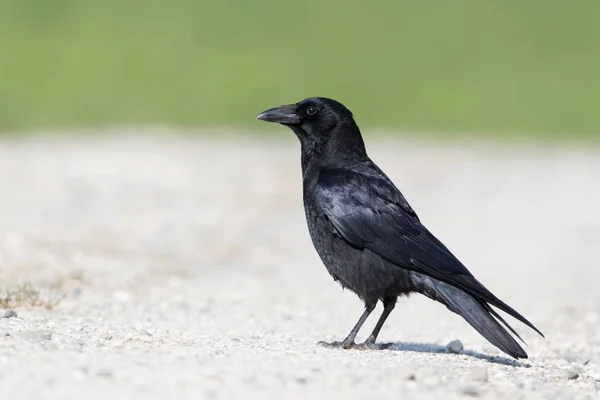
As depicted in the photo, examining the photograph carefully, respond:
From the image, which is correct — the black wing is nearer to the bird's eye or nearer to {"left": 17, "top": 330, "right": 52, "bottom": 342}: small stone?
the bird's eye

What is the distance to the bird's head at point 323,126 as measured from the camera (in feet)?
26.3

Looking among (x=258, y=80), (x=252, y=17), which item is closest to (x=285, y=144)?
(x=258, y=80)

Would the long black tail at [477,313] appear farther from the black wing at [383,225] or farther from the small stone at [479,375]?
the small stone at [479,375]

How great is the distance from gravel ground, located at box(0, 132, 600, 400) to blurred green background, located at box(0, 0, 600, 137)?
7.63 metres

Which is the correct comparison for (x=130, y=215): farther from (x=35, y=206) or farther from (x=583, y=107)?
(x=583, y=107)

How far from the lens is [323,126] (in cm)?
809

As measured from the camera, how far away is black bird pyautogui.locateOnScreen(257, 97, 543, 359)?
707cm

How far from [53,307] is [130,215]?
7.48 meters

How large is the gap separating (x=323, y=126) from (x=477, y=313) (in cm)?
188

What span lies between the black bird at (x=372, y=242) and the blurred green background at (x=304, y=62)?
22.1 metres

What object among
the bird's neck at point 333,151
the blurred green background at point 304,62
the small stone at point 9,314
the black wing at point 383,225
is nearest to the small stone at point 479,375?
the black wing at point 383,225

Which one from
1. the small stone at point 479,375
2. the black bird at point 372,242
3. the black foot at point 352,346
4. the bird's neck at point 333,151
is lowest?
the black foot at point 352,346

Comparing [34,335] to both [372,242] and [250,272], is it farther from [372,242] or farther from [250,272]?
[250,272]

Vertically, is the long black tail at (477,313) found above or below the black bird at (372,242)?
below
